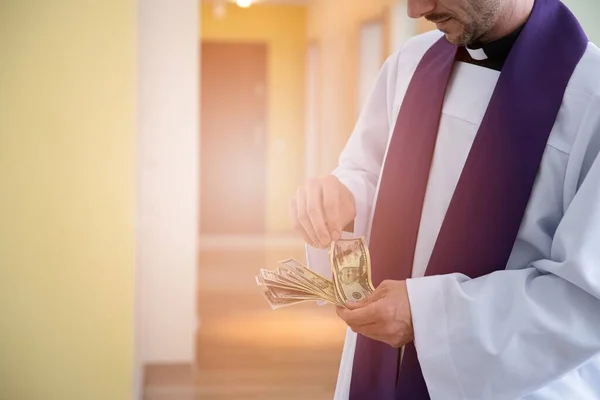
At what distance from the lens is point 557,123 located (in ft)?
4.44

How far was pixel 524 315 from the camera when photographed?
4.08 ft

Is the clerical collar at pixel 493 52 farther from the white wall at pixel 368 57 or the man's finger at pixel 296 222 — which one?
the white wall at pixel 368 57

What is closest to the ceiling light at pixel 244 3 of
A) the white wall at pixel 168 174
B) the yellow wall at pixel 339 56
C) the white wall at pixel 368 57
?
the yellow wall at pixel 339 56

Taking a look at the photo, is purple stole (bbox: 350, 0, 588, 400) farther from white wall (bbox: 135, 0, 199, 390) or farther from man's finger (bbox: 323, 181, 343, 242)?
white wall (bbox: 135, 0, 199, 390)

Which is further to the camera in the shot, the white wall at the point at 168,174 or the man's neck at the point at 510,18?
the white wall at the point at 168,174

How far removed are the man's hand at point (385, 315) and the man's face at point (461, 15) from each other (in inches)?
16.8

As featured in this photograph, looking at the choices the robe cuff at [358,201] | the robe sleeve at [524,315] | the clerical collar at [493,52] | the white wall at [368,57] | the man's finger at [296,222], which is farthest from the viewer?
the white wall at [368,57]

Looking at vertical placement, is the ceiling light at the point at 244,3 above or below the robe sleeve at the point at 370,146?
above

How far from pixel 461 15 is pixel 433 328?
51 centimetres

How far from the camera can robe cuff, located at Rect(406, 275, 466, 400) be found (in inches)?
51.6

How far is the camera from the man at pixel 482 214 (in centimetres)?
124

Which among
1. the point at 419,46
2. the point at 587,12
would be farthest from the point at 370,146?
the point at 587,12

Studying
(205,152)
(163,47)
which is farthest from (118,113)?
(205,152)

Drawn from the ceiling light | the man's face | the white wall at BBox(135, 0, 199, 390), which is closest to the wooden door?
the ceiling light
